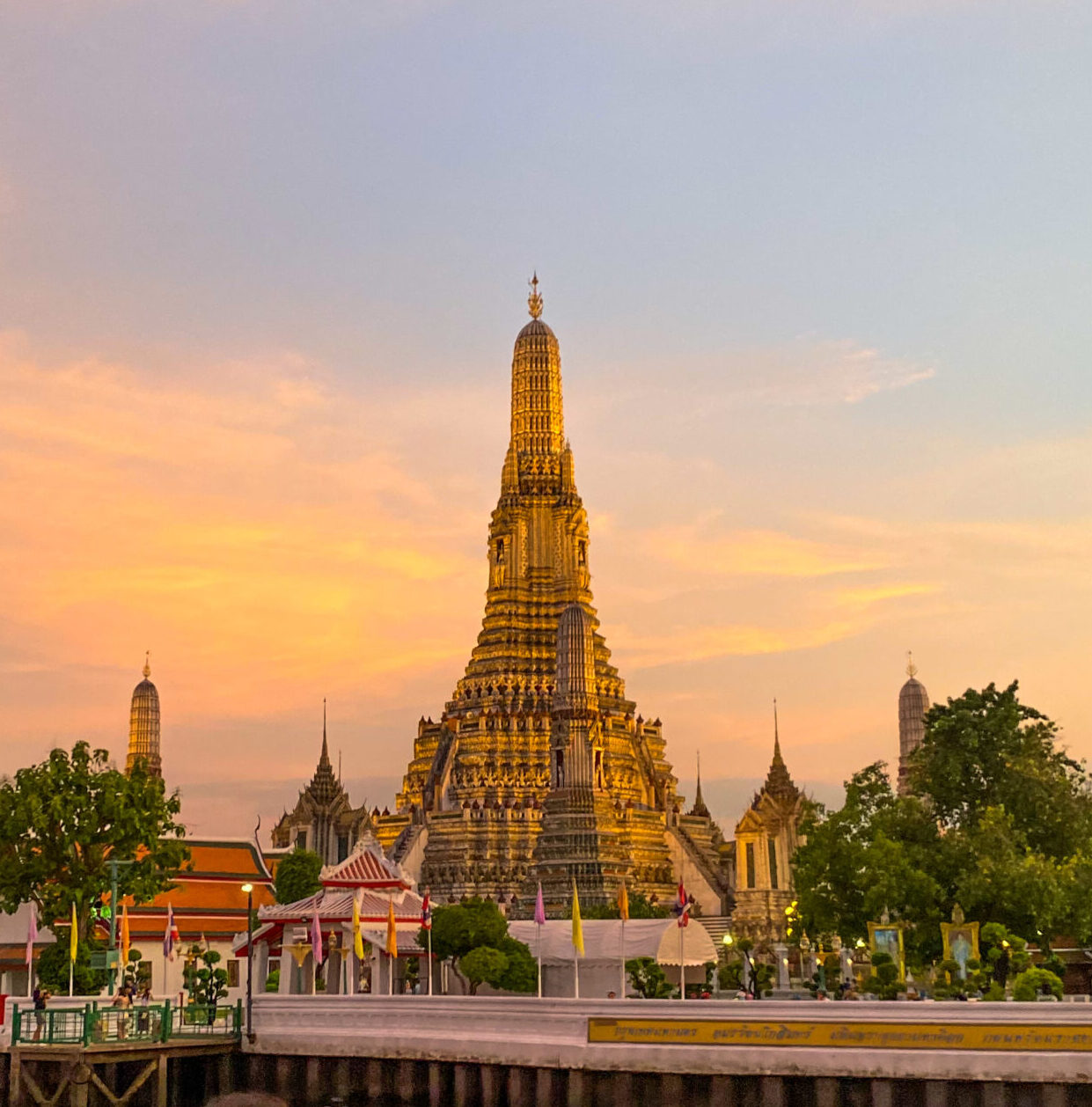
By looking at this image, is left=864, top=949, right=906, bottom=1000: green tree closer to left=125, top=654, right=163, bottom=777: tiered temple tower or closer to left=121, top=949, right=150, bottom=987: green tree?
left=121, top=949, right=150, bottom=987: green tree

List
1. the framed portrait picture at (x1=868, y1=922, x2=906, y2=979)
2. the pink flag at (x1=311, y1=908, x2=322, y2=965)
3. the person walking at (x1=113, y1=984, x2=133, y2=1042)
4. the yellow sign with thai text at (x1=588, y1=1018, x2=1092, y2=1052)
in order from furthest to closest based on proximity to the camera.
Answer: the pink flag at (x1=311, y1=908, x2=322, y2=965) → the framed portrait picture at (x1=868, y1=922, x2=906, y2=979) → the person walking at (x1=113, y1=984, x2=133, y2=1042) → the yellow sign with thai text at (x1=588, y1=1018, x2=1092, y2=1052)

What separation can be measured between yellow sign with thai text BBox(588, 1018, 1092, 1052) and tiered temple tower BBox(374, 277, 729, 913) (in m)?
62.7

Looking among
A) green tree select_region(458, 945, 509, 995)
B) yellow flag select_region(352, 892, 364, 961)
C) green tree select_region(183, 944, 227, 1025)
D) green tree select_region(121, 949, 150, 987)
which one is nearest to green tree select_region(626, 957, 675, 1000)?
green tree select_region(458, 945, 509, 995)

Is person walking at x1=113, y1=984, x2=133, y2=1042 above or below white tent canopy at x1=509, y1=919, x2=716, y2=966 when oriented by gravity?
below

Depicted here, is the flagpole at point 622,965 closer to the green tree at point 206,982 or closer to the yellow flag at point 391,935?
the yellow flag at point 391,935

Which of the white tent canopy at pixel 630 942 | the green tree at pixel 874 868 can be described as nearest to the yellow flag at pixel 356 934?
the white tent canopy at pixel 630 942

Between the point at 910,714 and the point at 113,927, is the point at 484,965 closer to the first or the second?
the point at 113,927

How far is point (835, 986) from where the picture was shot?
56562 mm

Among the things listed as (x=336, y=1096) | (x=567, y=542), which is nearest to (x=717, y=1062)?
(x=336, y=1096)

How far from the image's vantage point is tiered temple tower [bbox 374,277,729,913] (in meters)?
111

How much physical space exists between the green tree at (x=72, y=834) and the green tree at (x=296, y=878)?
2299cm

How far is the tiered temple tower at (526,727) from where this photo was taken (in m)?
111

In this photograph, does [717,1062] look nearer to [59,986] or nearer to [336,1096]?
[336,1096]

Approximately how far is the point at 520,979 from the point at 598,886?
41.4m
